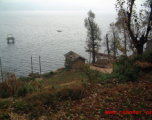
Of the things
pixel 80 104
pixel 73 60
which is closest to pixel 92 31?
pixel 73 60

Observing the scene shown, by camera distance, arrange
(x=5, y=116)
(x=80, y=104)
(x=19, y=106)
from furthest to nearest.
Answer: (x=80, y=104) → (x=19, y=106) → (x=5, y=116)

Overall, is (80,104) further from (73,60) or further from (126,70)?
(73,60)

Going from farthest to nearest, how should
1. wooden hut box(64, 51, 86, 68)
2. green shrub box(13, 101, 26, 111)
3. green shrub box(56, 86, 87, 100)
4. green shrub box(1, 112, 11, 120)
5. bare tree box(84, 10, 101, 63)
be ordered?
bare tree box(84, 10, 101, 63) → wooden hut box(64, 51, 86, 68) → green shrub box(56, 86, 87, 100) → green shrub box(13, 101, 26, 111) → green shrub box(1, 112, 11, 120)

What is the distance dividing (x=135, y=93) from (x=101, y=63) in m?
26.4

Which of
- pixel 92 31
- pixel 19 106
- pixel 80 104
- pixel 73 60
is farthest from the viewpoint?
pixel 92 31

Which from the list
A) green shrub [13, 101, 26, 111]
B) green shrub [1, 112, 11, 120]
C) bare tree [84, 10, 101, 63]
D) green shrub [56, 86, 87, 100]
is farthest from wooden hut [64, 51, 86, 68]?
green shrub [1, 112, 11, 120]

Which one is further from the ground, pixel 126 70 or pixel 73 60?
pixel 126 70

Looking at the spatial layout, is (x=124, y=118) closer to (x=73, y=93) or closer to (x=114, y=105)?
(x=114, y=105)

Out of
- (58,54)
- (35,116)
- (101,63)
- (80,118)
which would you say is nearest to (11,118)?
(35,116)

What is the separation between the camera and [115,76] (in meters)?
9.50

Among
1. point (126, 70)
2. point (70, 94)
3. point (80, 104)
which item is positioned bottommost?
point (80, 104)

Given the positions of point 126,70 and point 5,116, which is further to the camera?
point 126,70

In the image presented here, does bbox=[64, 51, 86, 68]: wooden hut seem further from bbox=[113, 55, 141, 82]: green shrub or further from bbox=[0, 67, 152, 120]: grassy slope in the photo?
bbox=[0, 67, 152, 120]: grassy slope

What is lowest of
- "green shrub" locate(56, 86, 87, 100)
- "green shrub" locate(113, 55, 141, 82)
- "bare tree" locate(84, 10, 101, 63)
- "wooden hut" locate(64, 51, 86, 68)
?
"wooden hut" locate(64, 51, 86, 68)
